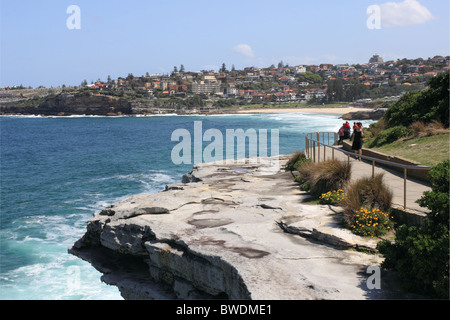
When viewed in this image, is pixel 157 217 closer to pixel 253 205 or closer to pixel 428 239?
pixel 253 205

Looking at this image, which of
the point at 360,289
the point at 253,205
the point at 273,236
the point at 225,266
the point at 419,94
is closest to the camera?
the point at 360,289

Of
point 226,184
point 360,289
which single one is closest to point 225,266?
point 360,289

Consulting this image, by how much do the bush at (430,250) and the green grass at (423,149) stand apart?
7.25 metres

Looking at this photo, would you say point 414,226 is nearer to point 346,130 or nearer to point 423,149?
point 423,149

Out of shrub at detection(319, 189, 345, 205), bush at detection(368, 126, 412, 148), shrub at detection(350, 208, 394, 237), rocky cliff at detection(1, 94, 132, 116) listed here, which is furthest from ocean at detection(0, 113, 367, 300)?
rocky cliff at detection(1, 94, 132, 116)

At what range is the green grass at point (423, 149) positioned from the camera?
46.2 feet

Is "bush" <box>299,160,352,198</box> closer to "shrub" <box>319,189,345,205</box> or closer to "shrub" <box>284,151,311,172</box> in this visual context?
"shrub" <box>319,189,345,205</box>

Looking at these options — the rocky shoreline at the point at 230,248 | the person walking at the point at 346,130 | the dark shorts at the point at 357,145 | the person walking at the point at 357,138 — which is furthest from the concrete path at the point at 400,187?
the person walking at the point at 346,130

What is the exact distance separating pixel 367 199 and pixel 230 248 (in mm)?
3024

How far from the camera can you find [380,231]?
861cm

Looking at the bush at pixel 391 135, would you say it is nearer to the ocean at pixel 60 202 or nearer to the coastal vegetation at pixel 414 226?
the coastal vegetation at pixel 414 226

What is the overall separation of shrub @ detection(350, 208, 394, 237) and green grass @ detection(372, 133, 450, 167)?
5360mm
